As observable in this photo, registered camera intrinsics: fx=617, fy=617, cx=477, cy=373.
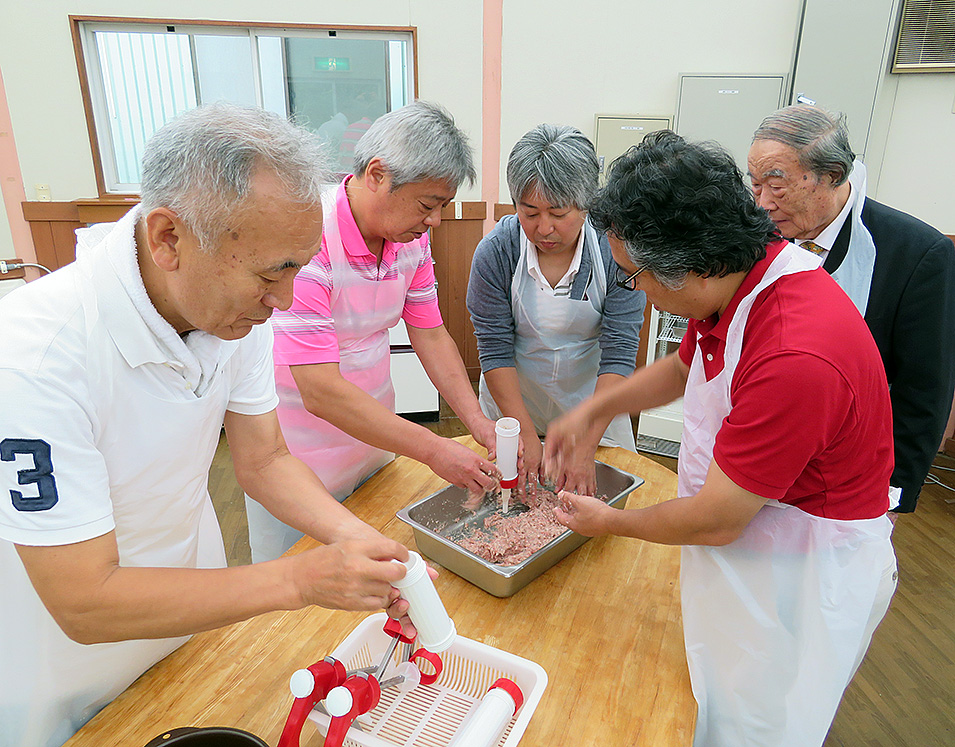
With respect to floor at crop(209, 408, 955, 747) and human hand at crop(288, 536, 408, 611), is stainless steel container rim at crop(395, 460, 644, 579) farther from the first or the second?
floor at crop(209, 408, 955, 747)

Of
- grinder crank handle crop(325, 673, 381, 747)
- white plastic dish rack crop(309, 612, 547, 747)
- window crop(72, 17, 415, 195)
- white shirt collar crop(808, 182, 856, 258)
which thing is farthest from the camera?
window crop(72, 17, 415, 195)

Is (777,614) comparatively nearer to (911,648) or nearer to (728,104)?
(911,648)

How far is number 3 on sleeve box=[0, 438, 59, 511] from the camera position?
0.81 meters

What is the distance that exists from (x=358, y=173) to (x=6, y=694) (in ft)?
4.36

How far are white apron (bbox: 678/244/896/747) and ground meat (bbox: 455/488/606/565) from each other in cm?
A: 42

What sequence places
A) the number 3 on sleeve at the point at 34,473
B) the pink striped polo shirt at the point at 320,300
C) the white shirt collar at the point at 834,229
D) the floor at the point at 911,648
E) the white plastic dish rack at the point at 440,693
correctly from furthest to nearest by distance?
1. the floor at the point at 911,648
2. the white shirt collar at the point at 834,229
3. the pink striped polo shirt at the point at 320,300
4. the white plastic dish rack at the point at 440,693
5. the number 3 on sleeve at the point at 34,473

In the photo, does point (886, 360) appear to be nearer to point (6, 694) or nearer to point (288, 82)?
point (6, 694)

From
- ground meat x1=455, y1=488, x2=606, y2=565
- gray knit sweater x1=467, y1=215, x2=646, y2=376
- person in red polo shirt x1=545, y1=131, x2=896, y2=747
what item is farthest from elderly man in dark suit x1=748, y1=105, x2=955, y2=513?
ground meat x1=455, y1=488, x2=606, y2=565

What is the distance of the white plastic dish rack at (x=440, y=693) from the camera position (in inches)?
40.3

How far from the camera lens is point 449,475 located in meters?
1.64

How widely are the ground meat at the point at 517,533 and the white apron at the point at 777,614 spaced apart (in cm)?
42

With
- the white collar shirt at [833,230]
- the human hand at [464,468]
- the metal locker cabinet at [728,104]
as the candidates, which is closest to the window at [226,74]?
the metal locker cabinet at [728,104]

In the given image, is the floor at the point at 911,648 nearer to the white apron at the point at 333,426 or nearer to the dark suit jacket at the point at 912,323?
the dark suit jacket at the point at 912,323

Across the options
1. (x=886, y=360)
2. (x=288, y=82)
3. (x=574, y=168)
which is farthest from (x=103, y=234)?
(x=288, y=82)
